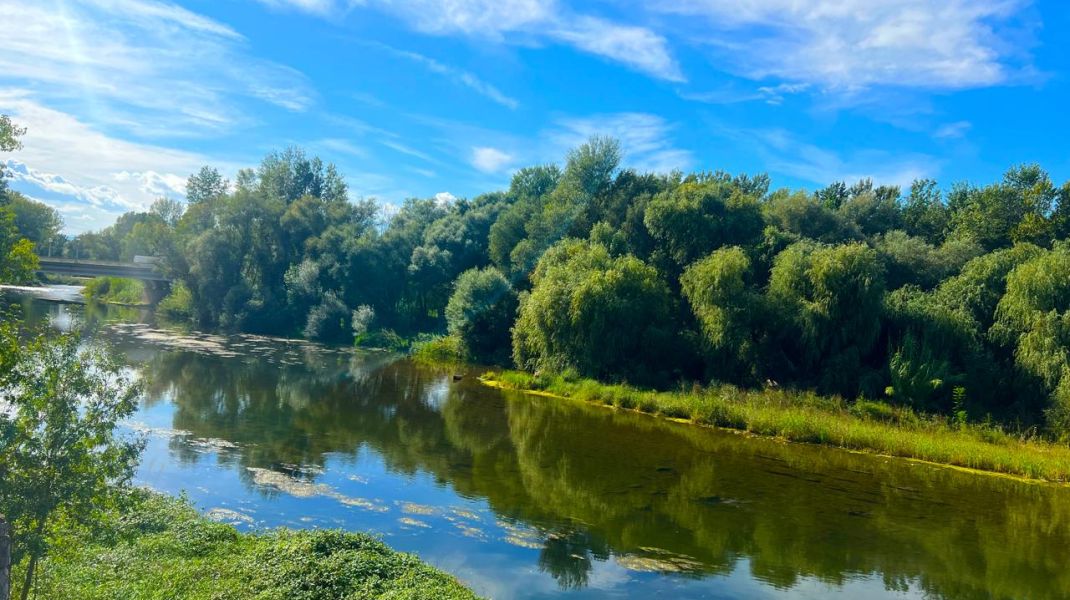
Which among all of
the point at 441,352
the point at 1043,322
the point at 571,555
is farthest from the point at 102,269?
the point at 1043,322

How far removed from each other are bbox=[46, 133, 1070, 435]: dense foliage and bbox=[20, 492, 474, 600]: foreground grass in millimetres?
28413

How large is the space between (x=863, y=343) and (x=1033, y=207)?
2039 centimetres

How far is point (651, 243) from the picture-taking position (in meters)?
50.4

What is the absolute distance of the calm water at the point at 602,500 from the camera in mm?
14945

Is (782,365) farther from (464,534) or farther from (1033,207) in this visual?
(464,534)

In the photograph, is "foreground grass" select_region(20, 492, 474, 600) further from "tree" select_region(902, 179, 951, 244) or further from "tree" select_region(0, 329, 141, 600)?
"tree" select_region(902, 179, 951, 244)

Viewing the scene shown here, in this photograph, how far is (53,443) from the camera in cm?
948

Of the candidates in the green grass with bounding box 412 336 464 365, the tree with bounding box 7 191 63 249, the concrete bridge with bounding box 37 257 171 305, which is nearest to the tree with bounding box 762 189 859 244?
the green grass with bounding box 412 336 464 365

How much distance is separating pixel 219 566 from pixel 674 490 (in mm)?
13901

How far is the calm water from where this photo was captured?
14945mm

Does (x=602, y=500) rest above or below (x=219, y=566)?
below

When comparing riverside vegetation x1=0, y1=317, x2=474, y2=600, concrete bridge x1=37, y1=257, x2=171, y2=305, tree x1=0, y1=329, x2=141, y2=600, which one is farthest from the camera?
concrete bridge x1=37, y1=257, x2=171, y2=305

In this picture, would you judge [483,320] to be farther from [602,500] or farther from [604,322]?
[602,500]

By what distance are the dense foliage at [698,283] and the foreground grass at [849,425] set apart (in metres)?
2.05
